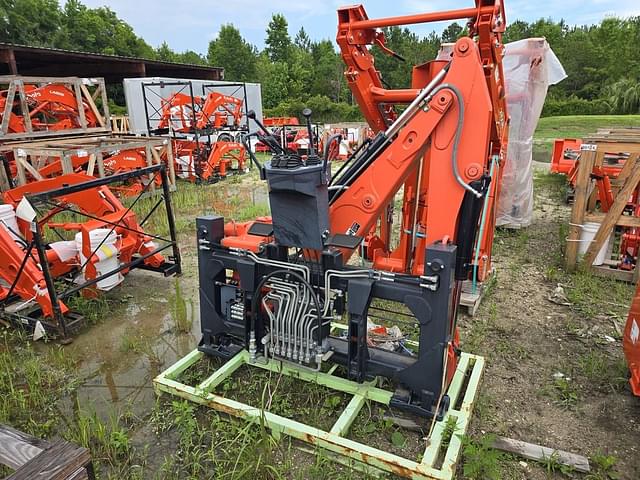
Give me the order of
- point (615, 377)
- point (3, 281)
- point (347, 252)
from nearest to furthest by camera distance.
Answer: point (347, 252) → point (615, 377) → point (3, 281)

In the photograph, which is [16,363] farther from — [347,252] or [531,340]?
[531,340]

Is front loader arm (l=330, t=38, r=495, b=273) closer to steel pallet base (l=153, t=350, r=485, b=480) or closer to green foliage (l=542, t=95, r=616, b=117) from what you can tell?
steel pallet base (l=153, t=350, r=485, b=480)

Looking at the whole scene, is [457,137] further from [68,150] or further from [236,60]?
[236,60]

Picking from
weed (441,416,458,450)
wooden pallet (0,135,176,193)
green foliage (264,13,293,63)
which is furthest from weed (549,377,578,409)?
green foliage (264,13,293,63)

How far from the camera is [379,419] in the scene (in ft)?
9.05

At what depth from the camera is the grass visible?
717 inches

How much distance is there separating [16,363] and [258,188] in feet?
24.7

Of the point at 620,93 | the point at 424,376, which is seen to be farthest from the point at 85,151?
the point at 620,93

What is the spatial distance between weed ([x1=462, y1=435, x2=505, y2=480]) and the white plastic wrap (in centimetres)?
491

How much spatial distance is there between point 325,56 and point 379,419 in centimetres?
4721

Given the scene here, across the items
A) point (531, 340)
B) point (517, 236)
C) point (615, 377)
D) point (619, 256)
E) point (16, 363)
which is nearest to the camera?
point (615, 377)

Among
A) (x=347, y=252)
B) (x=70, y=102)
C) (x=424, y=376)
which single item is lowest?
(x=424, y=376)

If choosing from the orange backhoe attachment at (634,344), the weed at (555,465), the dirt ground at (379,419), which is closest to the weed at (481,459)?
the dirt ground at (379,419)

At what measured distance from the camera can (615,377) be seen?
3.17 meters
